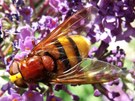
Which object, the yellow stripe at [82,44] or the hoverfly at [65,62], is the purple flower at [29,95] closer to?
the hoverfly at [65,62]

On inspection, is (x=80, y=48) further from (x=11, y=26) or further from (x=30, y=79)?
(x=11, y=26)

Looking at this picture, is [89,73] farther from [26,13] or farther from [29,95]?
[26,13]

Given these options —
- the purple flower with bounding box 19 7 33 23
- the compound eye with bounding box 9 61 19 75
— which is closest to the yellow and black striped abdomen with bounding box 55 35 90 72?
the compound eye with bounding box 9 61 19 75

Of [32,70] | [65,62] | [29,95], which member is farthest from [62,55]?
[29,95]

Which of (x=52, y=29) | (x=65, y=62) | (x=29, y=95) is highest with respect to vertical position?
(x=52, y=29)

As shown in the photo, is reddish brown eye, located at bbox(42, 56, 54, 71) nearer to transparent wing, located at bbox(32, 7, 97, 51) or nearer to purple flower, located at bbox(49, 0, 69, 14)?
transparent wing, located at bbox(32, 7, 97, 51)

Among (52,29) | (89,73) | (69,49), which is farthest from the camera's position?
(52,29)

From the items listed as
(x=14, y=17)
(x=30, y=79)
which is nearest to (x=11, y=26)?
(x=14, y=17)
